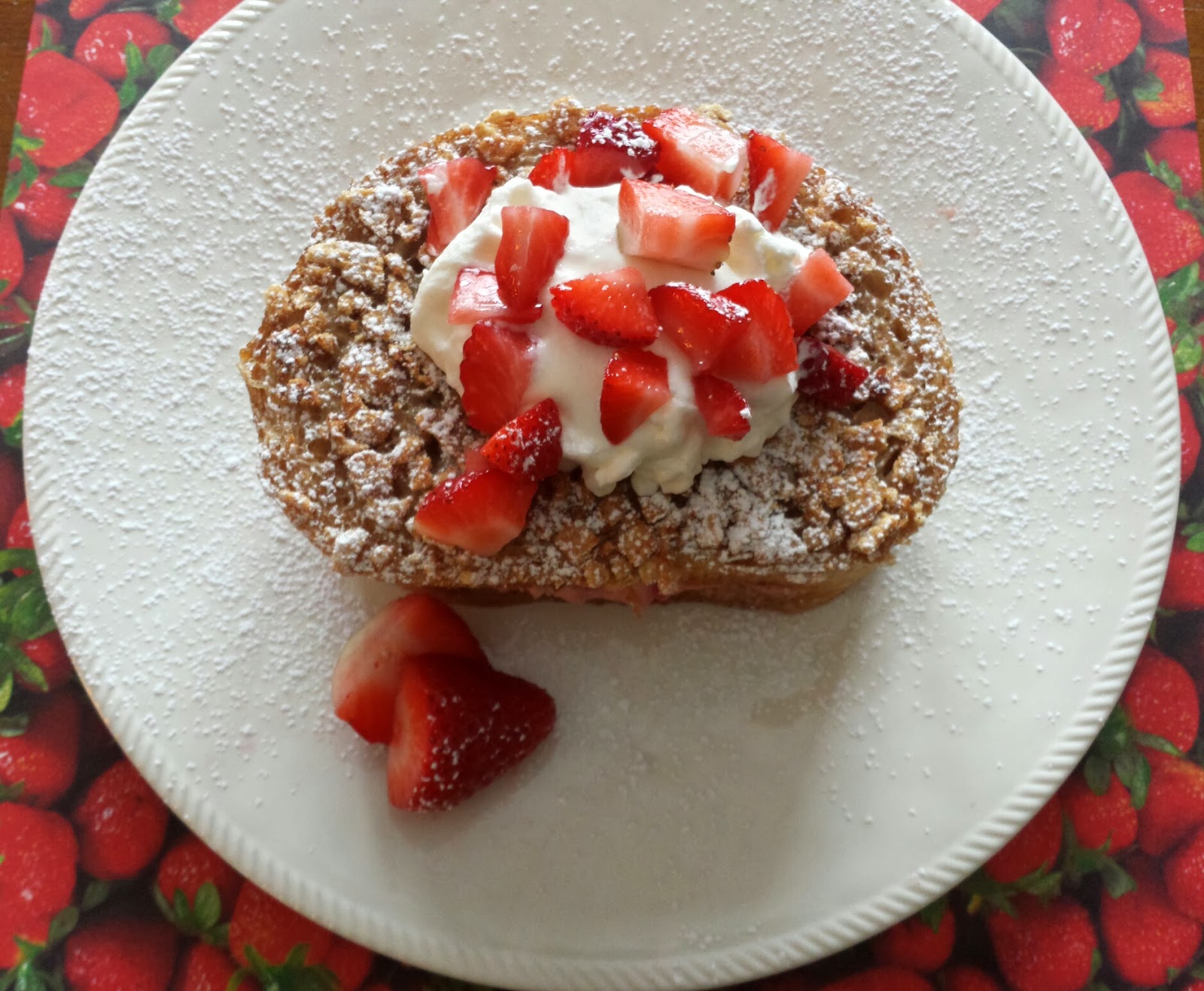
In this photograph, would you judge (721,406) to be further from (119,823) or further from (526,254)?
(119,823)

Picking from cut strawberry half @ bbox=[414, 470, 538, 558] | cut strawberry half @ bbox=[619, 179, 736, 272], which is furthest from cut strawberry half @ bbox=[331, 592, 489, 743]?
cut strawberry half @ bbox=[619, 179, 736, 272]

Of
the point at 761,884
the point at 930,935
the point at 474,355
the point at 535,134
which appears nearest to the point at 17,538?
the point at 474,355

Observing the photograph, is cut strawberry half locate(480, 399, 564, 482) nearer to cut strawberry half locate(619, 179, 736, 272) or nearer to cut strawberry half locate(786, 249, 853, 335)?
cut strawberry half locate(619, 179, 736, 272)

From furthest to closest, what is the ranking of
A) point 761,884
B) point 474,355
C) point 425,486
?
point 761,884 < point 425,486 < point 474,355

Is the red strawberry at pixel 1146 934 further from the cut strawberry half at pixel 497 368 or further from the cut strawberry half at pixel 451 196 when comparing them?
the cut strawberry half at pixel 451 196

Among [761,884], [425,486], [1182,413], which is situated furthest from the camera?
[1182,413]

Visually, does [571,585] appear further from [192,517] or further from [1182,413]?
[1182,413]
